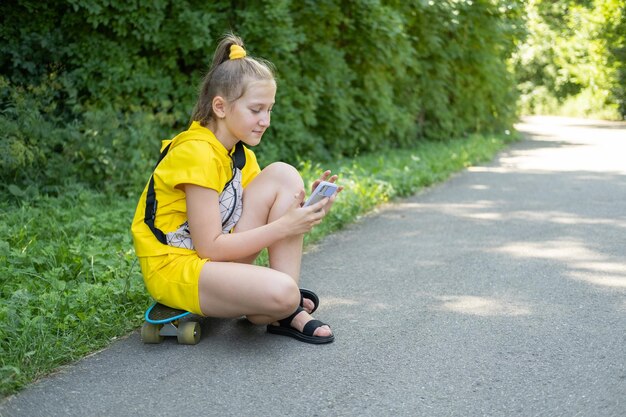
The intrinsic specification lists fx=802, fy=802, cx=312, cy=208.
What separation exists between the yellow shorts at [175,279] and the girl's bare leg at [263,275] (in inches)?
1.6

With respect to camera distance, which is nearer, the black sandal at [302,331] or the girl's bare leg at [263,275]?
the girl's bare leg at [263,275]

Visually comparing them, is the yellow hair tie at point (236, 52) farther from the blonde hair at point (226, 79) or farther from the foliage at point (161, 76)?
→ the foliage at point (161, 76)

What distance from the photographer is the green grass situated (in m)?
3.59

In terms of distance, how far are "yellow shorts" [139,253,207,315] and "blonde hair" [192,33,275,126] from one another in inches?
27.0

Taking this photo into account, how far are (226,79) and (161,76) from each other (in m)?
5.43

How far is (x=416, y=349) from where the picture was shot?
3734 mm

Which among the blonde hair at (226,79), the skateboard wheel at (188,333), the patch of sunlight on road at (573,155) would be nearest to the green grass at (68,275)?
the skateboard wheel at (188,333)

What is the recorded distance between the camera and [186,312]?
3.79m

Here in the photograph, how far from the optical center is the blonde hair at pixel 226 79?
3803 millimetres

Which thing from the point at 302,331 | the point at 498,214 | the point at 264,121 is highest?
the point at 264,121

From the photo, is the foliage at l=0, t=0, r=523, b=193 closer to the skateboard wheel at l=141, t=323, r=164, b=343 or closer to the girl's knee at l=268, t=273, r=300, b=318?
the skateboard wheel at l=141, t=323, r=164, b=343

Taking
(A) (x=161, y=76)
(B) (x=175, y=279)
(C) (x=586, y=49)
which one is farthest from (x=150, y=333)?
(C) (x=586, y=49)

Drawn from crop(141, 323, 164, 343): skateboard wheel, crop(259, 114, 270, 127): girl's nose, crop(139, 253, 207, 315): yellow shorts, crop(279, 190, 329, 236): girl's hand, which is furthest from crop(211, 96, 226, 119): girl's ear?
crop(141, 323, 164, 343): skateboard wheel

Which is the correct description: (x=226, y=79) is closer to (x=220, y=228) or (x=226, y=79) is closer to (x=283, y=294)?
(x=220, y=228)
